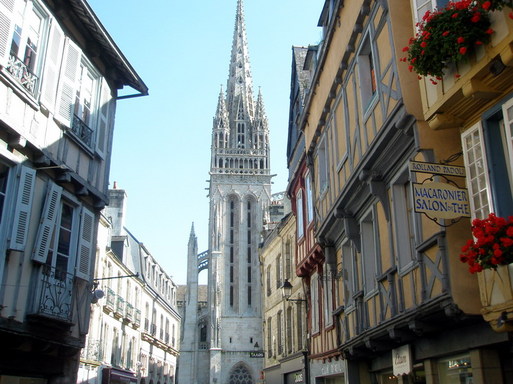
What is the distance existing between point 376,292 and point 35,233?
5974mm

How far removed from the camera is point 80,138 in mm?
11594

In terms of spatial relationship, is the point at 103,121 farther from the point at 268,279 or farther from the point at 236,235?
the point at 236,235

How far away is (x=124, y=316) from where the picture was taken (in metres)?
26.8

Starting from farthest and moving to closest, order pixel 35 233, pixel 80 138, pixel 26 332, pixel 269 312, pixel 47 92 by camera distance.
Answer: pixel 269 312
pixel 80 138
pixel 47 92
pixel 35 233
pixel 26 332

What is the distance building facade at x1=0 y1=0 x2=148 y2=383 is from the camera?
9156mm

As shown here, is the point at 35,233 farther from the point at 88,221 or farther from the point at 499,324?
Answer: the point at 499,324

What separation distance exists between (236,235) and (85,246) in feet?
208

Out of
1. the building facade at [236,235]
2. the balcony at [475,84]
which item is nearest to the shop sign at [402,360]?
the balcony at [475,84]

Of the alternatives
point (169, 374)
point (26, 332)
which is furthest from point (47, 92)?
point (169, 374)

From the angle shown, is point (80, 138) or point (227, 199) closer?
point (80, 138)

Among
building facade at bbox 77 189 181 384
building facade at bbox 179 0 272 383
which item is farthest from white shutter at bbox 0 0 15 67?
building facade at bbox 179 0 272 383

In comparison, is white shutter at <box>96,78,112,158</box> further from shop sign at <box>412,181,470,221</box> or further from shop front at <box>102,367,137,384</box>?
shop front at <box>102,367,137,384</box>

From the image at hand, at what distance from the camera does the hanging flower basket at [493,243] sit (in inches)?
207

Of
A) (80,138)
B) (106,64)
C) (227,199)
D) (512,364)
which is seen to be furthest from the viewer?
(227,199)
